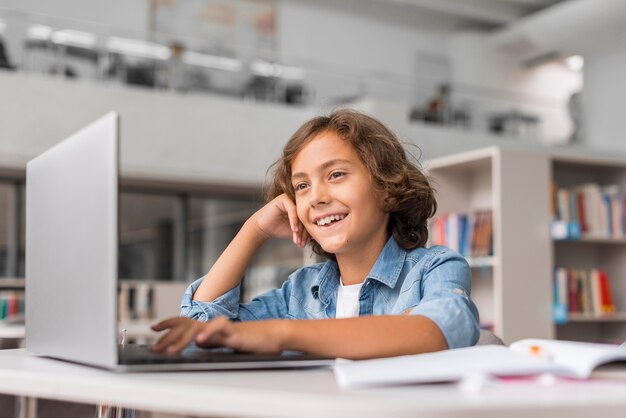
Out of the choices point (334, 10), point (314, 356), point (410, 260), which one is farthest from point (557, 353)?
point (334, 10)

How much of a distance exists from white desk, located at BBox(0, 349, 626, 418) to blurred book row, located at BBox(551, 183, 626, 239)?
439cm

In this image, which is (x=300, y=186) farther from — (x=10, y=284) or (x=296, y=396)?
(x=10, y=284)

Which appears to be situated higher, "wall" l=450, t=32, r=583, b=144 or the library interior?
"wall" l=450, t=32, r=583, b=144

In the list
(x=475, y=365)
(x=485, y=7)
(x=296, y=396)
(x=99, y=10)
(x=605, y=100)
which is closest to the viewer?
(x=296, y=396)

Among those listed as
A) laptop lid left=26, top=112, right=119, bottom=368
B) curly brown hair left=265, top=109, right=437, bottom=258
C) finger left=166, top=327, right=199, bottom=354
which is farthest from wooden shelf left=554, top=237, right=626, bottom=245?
finger left=166, top=327, right=199, bottom=354

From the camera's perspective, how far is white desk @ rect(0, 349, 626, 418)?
0.63 meters

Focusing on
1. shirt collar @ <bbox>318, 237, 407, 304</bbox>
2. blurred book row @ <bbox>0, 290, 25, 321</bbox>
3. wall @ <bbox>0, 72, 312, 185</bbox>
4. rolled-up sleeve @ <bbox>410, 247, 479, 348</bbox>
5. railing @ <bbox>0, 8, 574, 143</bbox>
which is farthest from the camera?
railing @ <bbox>0, 8, 574, 143</bbox>

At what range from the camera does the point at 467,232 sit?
5059mm

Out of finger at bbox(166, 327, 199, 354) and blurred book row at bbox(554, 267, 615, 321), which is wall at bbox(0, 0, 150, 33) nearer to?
blurred book row at bbox(554, 267, 615, 321)

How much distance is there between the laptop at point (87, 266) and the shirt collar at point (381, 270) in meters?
0.47

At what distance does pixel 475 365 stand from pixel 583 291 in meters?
4.58

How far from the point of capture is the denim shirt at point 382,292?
1.19m

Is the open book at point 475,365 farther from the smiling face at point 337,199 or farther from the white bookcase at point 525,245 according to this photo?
the white bookcase at point 525,245

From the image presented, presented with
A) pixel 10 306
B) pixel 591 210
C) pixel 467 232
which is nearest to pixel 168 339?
pixel 467 232
